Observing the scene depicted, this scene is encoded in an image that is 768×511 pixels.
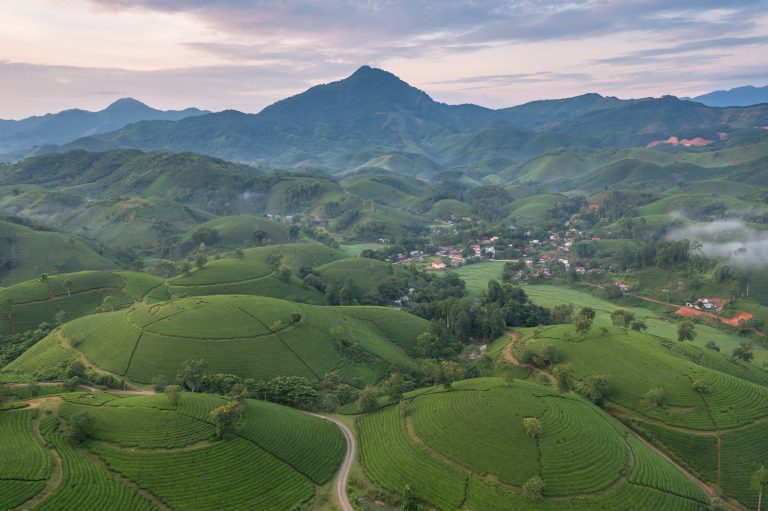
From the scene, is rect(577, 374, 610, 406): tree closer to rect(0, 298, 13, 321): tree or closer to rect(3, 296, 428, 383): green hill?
rect(3, 296, 428, 383): green hill

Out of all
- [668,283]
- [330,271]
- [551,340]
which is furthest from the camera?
[330,271]

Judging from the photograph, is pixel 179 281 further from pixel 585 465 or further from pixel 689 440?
pixel 689 440

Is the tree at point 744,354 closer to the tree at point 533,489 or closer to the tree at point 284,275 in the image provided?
the tree at point 533,489

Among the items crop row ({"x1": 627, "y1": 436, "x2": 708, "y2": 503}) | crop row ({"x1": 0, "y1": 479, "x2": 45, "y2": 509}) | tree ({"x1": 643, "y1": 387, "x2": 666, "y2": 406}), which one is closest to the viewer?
crop row ({"x1": 0, "y1": 479, "x2": 45, "y2": 509})

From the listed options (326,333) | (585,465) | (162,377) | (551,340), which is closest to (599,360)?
(551,340)

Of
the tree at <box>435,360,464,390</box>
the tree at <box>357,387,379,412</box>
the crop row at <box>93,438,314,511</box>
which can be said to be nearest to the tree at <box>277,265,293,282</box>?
the tree at <box>357,387,379,412</box>

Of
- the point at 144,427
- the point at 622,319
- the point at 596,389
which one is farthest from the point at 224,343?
the point at 622,319
